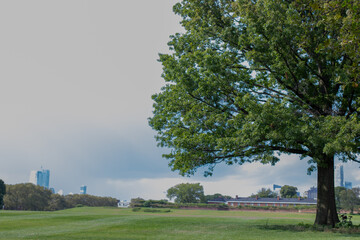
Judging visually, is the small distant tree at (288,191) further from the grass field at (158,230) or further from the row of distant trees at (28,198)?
the grass field at (158,230)

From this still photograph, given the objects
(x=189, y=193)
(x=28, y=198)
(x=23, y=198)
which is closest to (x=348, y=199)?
(x=189, y=193)

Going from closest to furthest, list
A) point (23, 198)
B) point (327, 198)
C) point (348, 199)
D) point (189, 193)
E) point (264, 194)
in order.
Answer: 1. point (327, 198)
2. point (23, 198)
3. point (348, 199)
4. point (189, 193)
5. point (264, 194)

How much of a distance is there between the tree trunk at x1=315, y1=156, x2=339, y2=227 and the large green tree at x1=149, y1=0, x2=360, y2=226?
2.6 inches

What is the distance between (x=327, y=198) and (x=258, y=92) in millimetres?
8981

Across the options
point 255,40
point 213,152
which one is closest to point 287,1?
point 255,40

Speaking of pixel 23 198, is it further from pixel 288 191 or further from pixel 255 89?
pixel 288 191

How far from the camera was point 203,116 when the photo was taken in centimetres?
2388

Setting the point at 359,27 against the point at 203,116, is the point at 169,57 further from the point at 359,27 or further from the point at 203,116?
the point at 359,27

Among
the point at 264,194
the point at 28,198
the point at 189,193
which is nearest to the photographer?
the point at 28,198

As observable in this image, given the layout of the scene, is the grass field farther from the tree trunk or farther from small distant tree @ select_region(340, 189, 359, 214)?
small distant tree @ select_region(340, 189, 359, 214)

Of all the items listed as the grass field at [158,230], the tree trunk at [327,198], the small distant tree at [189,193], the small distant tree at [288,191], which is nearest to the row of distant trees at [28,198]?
the small distant tree at [189,193]

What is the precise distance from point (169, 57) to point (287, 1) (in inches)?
366

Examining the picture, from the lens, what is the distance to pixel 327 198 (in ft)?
80.5

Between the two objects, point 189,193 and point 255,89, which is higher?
point 255,89
